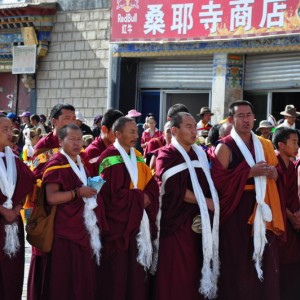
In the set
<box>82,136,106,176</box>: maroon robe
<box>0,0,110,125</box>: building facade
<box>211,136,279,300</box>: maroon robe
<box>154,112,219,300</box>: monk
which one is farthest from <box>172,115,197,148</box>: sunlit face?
<box>0,0,110,125</box>: building facade

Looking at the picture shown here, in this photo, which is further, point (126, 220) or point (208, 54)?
point (208, 54)

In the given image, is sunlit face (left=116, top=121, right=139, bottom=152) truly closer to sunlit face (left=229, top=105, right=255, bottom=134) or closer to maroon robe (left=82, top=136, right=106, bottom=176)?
maroon robe (left=82, top=136, right=106, bottom=176)

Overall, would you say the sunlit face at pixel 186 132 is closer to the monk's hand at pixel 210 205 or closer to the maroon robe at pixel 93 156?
the monk's hand at pixel 210 205

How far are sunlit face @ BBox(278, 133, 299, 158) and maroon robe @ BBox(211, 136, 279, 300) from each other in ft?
1.82

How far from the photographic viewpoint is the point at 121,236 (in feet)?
18.6

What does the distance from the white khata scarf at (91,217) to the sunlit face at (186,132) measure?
2.83 ft

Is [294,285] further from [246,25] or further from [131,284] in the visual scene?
[246,25]

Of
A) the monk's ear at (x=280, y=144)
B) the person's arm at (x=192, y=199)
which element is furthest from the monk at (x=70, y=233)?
the monk's ear at (x=280, y=144)

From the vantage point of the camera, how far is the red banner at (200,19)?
13047 millimetres

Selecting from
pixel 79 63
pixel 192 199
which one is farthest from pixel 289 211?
pixel 79 63

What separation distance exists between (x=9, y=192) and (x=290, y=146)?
239cm

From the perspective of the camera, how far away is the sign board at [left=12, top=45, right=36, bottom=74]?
17.5 m

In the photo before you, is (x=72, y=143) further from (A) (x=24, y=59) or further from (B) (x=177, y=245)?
(A) (x=24, y=59)

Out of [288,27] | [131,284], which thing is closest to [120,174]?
[131,284]
